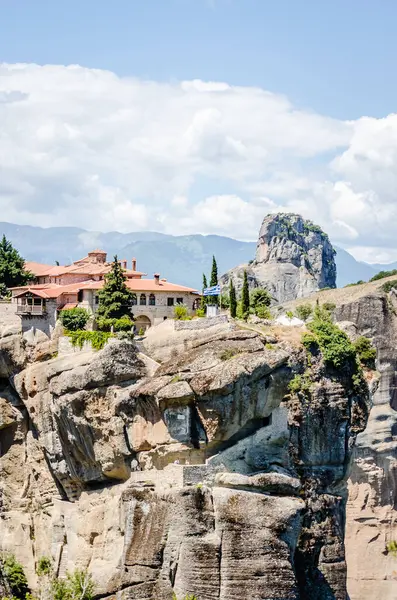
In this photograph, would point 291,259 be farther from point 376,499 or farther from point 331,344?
point 331,344

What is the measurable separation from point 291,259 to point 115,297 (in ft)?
303

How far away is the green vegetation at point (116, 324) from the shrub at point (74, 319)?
158cm

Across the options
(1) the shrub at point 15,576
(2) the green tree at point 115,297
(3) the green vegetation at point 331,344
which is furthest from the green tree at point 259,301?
(1) the shrub at point 15,576

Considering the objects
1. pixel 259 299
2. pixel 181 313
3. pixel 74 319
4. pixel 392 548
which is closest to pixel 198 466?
pixel 181 313

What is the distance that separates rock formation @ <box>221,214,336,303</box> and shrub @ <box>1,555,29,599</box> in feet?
259

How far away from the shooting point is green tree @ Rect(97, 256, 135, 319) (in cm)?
7450

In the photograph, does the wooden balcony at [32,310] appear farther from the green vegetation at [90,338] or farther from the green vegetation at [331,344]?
the green vegetation at [331,344]

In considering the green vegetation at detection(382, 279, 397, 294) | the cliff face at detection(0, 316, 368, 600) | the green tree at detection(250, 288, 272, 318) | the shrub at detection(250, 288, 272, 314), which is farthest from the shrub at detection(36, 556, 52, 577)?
→ the green vegetation at detection(382, 279, 397, 294)

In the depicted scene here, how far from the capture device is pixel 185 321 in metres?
70.4

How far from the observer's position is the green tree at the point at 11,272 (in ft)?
282

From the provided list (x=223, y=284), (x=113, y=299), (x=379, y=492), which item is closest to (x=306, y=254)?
(x=223, y=284)

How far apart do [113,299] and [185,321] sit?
622 cm

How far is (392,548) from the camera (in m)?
91.8

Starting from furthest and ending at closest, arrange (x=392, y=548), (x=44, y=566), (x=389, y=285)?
(x=389, y=285) → (x=392, y=548) → (x=44, y=566)
